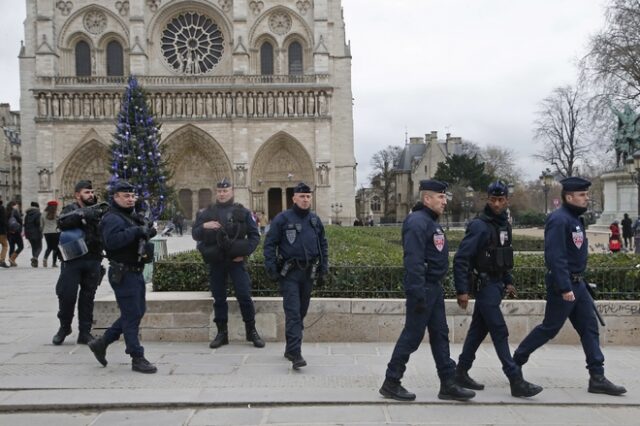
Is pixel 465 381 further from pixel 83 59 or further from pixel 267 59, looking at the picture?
pixel 83 59

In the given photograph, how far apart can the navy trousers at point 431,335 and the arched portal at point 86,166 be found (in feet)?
125

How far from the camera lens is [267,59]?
4341 centimetres

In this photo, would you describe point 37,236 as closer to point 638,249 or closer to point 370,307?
point 370,307

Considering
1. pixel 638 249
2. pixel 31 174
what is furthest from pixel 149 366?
pixel 31 174

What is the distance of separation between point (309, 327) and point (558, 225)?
3258 millimetres

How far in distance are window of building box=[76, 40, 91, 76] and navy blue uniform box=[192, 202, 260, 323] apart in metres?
40.1

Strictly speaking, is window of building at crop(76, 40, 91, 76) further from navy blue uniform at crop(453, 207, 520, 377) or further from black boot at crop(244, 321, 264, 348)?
navy blue uniform at crop(453, 207, 520, 377)

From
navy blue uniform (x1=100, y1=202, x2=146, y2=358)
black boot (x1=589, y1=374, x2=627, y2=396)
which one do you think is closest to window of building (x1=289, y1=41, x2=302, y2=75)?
navy blue uniform (x1=100, y1=202, x2=146, y2=358)

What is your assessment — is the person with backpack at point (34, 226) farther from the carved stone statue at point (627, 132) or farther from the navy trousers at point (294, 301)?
the carved stone statue at point (627, 132)

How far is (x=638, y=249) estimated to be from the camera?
16.8 metres

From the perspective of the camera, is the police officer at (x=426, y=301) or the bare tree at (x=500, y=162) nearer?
the police officer at (x=426, y=301)

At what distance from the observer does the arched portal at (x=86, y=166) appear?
4109cm

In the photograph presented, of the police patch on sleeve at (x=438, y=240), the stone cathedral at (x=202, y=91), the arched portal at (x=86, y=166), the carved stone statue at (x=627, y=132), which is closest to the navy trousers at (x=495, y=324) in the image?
the police patch on sleeve at (x=438, y=240)

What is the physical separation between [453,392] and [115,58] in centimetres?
4285
